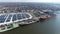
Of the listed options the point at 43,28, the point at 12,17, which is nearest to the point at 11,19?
the point at 12,17

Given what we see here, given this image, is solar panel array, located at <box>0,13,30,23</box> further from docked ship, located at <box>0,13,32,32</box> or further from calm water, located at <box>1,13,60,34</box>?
calm water, located at <box>1,13,60,34</box>

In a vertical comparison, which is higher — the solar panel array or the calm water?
the solar panel array

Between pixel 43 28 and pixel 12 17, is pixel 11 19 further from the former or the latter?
pixel 43 28

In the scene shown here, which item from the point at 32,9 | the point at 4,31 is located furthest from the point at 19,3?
the point at 4,31

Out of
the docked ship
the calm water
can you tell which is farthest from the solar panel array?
the calm water

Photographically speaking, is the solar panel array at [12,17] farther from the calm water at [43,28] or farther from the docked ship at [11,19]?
the calm water at [43,28]

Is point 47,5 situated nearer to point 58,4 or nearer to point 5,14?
point 58,4

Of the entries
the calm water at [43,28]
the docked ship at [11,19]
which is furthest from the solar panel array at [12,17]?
the calm water at [43,28]
